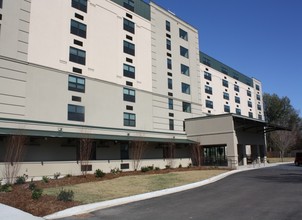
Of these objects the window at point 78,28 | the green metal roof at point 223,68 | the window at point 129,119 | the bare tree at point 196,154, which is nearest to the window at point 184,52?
the green metal roof at point 223,68

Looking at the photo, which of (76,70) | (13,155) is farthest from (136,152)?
(13,155)

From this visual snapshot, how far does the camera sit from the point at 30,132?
907 inches

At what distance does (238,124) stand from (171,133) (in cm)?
896

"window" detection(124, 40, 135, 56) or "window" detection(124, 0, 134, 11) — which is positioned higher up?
"window" detection(124, 0, 134, 11)

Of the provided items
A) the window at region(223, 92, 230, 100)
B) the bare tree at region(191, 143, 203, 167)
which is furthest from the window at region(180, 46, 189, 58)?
the window at region(223, 92, 230, 100)

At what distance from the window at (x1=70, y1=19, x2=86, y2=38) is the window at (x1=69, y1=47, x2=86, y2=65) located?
1687 millimetres

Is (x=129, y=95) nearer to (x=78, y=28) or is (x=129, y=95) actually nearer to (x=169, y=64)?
(x=78, y=28)

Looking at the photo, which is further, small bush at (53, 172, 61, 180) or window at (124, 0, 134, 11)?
window at (124, 0, 134, 11)

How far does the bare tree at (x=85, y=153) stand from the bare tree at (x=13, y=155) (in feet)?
17.5

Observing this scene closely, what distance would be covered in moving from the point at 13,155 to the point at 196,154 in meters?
24.6

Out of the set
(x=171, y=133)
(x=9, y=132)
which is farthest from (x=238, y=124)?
(x=9, y=132)

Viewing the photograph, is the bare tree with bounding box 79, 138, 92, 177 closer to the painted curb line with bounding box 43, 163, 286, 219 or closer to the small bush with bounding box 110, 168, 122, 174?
the small bush with bounding box 110, 168, 122, 174

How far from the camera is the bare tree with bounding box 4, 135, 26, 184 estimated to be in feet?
71.7

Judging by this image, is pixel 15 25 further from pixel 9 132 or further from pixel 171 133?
pixel 171 133
